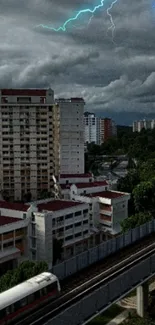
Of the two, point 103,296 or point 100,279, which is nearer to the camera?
point 103,296

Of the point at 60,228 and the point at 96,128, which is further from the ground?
the point at 96,128

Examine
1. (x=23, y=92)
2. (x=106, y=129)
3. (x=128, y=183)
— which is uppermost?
(x=106, y=129)

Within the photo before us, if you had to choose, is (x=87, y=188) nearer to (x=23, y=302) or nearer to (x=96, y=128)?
(x=23, y=302)

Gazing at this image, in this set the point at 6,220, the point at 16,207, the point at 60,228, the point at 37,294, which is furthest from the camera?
the point at 60,228

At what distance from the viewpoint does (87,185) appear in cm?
4466

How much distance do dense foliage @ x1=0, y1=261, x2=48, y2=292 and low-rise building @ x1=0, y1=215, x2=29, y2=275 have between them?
23.7 ft

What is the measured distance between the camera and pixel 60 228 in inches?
1384

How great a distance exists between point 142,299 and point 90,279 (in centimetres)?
Answer: 467

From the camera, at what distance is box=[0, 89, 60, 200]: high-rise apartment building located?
54.5 m

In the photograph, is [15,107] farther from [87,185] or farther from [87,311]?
[87,311]

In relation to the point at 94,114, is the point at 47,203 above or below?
below

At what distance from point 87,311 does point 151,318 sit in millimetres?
8236

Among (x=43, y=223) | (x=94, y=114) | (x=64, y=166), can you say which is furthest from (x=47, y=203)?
(x=94, y=114)

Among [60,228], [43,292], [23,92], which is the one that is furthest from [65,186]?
[43,292]
